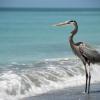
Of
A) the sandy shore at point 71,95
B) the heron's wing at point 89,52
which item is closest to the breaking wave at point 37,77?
the sandy shore at point 71,95

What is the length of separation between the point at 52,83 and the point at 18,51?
7.17 meters

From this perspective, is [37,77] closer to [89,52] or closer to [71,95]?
[89,52]

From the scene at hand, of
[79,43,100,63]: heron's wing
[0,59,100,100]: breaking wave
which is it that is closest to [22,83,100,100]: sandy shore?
[0,59,100,100]: breaking wave

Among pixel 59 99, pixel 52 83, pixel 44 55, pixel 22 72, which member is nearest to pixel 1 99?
pixel 59 99

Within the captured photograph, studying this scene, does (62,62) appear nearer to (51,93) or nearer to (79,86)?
(79,86)

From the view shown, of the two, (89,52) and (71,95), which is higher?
(89,52)

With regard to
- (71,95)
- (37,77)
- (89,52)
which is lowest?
(71,95)

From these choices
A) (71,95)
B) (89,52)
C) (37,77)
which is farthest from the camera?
(37,77)

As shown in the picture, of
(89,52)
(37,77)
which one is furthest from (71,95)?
(37,77)

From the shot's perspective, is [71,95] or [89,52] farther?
[89,52]

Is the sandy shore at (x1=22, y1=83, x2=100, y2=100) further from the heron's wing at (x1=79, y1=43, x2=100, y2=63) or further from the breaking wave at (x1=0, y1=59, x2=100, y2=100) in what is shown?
the heron's wing at (x1=79, y1=43, x2=100, y2=63)

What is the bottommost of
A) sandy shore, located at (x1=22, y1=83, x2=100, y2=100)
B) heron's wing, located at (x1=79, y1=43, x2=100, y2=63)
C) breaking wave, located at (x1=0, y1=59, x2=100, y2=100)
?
sandy shore, located at (x1=22, y1=83, x2=100, y2=100)

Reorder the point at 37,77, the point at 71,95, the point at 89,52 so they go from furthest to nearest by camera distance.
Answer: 1. the point at 37,77
2. the point at 89,52
3. the point at 71,95

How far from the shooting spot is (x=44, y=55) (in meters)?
16.9
